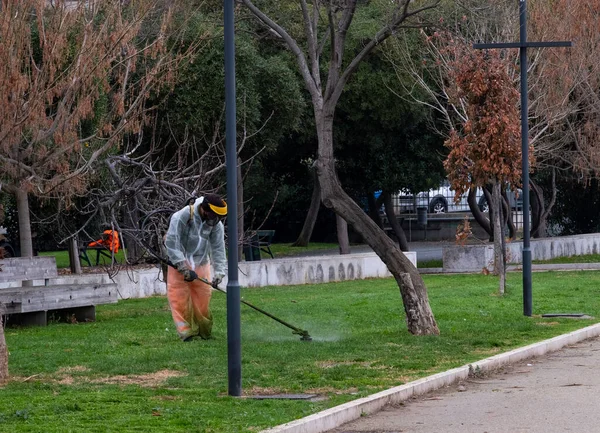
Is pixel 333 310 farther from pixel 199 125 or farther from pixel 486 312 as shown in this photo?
pixel 199 125

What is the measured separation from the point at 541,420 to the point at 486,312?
845 centimetres

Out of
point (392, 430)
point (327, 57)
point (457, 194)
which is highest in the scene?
point (327, 57)

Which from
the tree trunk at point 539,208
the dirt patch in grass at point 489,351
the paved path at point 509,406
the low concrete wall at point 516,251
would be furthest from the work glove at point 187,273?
the tree trunk at point 539,208

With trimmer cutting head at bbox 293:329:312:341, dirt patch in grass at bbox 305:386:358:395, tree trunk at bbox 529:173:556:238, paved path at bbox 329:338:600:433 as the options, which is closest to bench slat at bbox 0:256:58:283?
trimmer cutting head at bbox 293:329:312:341

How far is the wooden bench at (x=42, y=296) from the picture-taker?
48.8 feet

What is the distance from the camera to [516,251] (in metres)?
30.6

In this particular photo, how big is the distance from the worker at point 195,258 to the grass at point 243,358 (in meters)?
0.32

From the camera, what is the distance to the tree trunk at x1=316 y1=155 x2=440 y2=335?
1334 centimetres

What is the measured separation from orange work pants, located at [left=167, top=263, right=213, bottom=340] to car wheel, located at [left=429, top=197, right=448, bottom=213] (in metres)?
35.7

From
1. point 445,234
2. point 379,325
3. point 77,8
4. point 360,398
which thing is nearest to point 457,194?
point 379,325

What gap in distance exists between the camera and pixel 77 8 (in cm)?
1458

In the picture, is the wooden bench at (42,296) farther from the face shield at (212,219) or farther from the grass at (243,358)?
the face shield at (212,219)

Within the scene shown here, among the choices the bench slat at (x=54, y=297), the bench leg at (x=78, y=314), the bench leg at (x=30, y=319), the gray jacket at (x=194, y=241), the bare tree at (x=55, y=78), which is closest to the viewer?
the bare tree at (x=55, y=78)

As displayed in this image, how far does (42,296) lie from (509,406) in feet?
26.7
